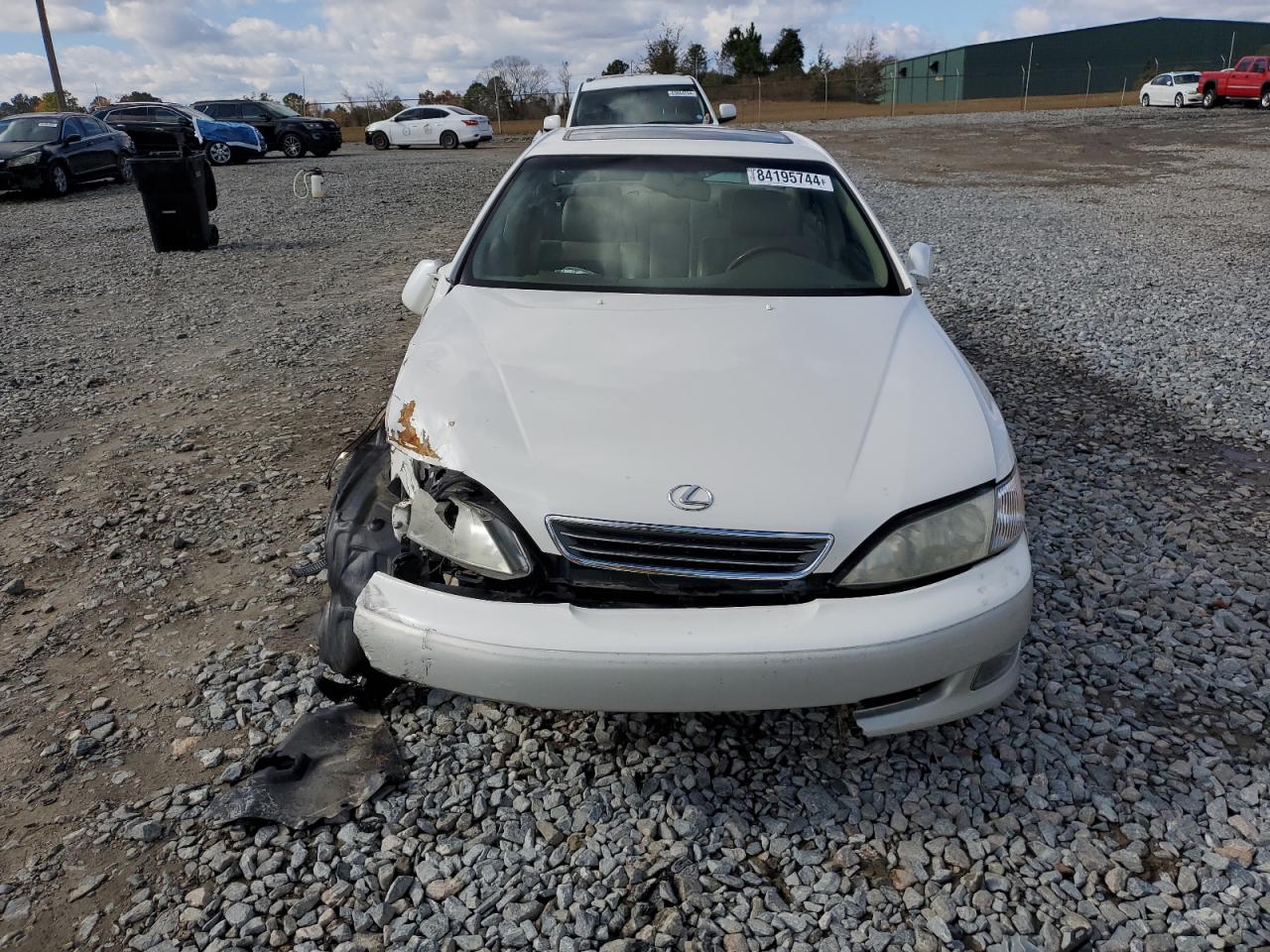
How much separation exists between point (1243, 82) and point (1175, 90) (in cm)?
244

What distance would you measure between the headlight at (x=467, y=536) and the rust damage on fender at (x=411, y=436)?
0.37 ft

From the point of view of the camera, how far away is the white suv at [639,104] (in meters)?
11.8

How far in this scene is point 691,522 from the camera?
216 cm

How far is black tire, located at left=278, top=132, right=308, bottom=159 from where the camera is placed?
24.8 meters

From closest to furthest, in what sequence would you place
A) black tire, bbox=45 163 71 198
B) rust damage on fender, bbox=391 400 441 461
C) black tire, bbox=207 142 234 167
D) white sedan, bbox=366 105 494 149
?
1. rust damage on fender, bbox=391 400 441 461
2. black tire, bbox=45 163 71 198
3. black tire, bbox=207 142 234 167
4. white sedan, bbox=366 105 494 149

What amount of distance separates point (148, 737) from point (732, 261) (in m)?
2.54

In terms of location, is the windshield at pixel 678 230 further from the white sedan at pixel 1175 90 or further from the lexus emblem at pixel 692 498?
the white sedan at pixel 1175 90

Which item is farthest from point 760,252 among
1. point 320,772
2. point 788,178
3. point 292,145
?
point 292,145

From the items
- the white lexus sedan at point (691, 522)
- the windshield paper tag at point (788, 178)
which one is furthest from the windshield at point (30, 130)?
the white lexus sedan at point (691, 522)

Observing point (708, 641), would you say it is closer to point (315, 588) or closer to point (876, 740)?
point (876, 740)

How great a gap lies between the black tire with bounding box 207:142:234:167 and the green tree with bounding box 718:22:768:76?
3692cm

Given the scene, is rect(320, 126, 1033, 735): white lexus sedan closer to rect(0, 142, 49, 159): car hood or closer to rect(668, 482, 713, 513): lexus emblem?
rect(668, 482, 713, 513): lexus emblem

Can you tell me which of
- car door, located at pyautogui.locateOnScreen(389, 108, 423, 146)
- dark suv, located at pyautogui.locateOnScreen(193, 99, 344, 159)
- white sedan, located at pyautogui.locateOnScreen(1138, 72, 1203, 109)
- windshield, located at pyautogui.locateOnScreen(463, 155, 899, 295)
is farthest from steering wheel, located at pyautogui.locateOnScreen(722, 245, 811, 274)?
white sedan, located at pyautogui.locateOnScreen(1138, 72, 1203, 109)

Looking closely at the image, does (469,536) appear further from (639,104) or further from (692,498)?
(639,104)
